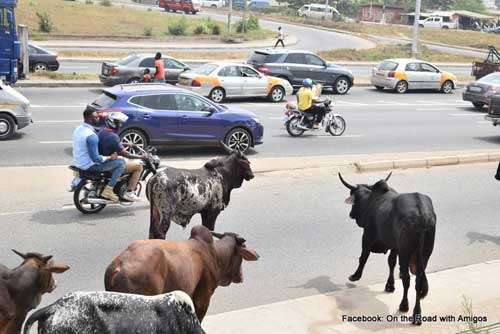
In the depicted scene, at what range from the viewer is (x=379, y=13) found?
109 metres

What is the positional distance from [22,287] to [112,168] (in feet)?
22.4

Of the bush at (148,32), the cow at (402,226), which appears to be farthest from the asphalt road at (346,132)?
the bush at (148,32)

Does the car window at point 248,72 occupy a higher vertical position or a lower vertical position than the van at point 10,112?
higher

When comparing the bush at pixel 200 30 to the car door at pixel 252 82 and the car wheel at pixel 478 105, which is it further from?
the car wheel at pixel 478 105

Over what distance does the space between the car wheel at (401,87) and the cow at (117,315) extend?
30.5 meters

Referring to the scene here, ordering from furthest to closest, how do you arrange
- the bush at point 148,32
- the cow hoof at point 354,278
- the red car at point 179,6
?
the red car at point 179,6
the bush at point 148,32
the cow hoof at point 354,278

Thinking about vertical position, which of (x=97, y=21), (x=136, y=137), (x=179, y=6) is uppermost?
(x=179, y=6)

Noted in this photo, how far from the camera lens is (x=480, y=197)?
1482 centimetres

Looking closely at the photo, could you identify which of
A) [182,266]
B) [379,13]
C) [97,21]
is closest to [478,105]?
[182,266]

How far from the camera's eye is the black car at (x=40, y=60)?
31.1m

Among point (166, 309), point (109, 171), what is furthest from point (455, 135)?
point (166, 309)

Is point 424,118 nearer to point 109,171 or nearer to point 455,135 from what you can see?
point 455,135

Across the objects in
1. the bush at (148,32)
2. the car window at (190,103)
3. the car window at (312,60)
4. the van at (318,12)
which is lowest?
the car window at (190,103)

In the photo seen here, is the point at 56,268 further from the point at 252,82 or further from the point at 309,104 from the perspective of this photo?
the point at 252,82
